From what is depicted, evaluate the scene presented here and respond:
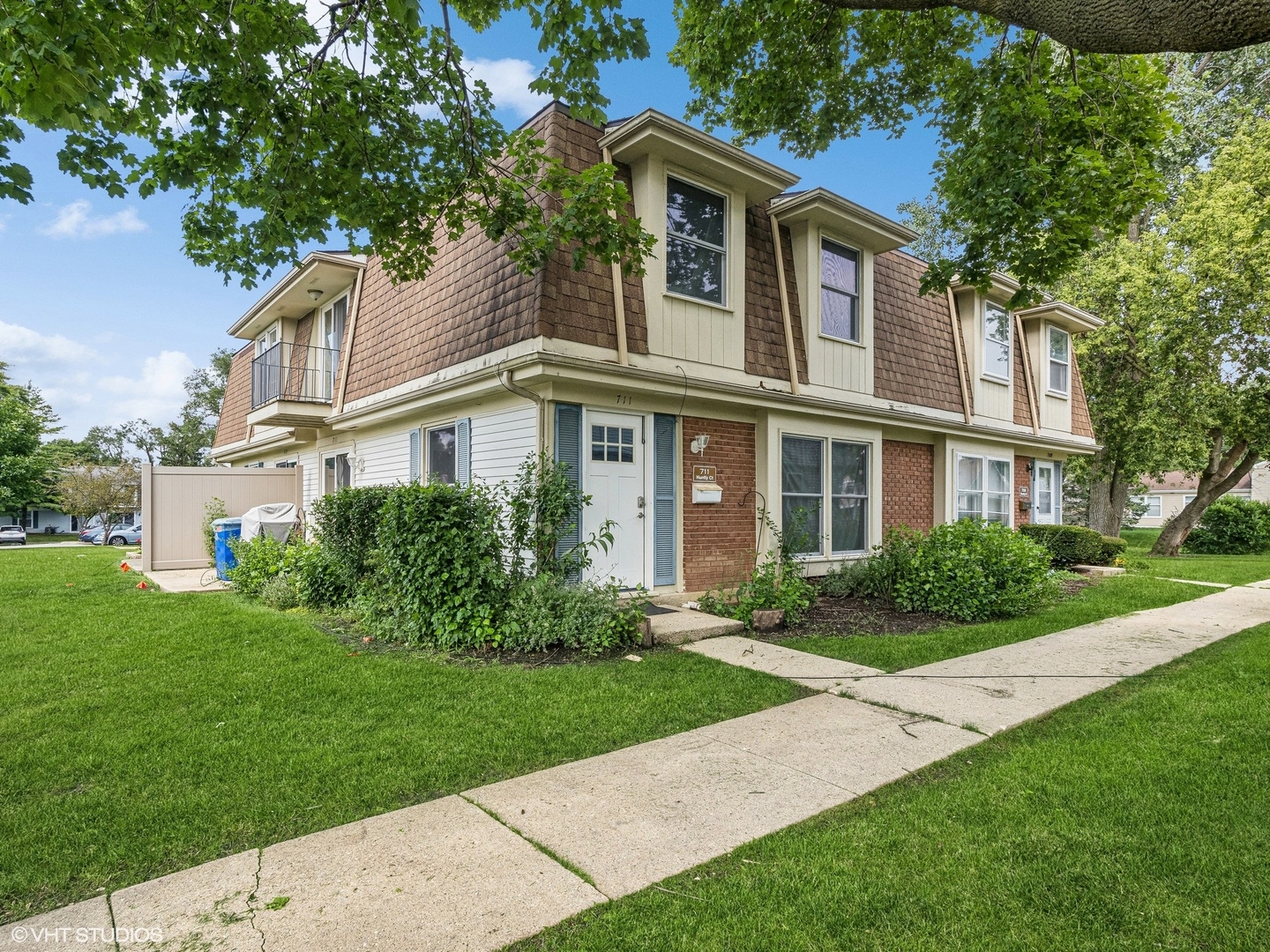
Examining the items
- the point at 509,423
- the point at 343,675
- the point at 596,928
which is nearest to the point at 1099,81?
the point at 509,423

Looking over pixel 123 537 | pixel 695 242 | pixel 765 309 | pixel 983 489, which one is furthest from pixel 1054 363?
pixel 123 537

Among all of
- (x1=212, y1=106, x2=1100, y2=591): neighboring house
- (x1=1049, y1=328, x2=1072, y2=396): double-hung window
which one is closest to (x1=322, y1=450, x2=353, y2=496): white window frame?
(x1=212, y1=106, x2=1100, y2=591): neighboring house

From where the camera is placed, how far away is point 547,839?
276 centimetres

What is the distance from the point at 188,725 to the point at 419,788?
6.51 feet

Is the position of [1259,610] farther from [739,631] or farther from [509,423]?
[509,423]

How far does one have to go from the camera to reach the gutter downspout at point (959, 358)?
1195 cm

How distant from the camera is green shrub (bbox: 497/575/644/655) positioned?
6.08m

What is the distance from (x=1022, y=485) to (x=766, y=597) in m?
9.78

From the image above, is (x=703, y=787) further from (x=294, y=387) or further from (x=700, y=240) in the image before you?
(x=294, y=387)

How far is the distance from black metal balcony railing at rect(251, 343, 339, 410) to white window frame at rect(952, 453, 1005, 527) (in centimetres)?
1133

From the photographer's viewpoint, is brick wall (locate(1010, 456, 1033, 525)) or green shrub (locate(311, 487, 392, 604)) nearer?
green shrub (locate(311, 487, 392, 604))

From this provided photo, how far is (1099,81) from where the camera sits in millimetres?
6605

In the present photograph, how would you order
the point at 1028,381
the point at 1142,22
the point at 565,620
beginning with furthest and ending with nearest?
1. the point at 1028,381
2. the point at 565,620
3. the point at 1142,22

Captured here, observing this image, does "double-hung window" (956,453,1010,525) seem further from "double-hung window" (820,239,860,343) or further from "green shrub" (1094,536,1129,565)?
"double-hung window" (820,239,860,343)
